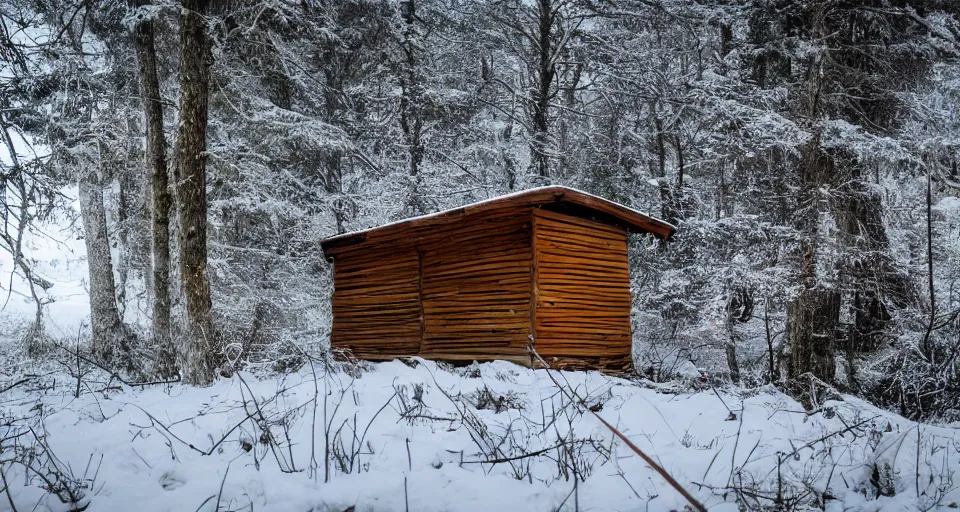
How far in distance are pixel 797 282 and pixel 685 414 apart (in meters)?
5.99

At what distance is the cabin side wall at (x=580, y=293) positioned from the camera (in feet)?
26.3

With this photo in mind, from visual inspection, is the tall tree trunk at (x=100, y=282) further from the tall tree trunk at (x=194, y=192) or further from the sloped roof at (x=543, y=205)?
the tall tree trunk at (x=194, y=192)

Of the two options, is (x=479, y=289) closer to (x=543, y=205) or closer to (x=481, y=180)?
(x=543, y=205)

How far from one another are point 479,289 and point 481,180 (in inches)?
319

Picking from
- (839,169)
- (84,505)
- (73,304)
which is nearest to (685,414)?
(84,505)

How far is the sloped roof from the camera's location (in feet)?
24.0

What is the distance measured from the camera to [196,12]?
715 cm

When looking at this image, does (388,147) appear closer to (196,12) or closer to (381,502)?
(196,12)

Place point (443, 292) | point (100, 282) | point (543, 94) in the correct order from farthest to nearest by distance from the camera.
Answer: point (543, 94) → point (100, 282) → point (443, 292)

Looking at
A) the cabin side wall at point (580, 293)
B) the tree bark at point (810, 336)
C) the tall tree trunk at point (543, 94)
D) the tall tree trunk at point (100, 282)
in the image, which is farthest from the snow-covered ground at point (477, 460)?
the tall tree trunk at point (543, 94)

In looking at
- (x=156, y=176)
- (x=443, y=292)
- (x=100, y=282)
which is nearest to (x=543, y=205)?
(x=443, y=292)

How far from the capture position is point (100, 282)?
11.8 metres

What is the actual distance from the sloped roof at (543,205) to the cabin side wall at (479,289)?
17.6 inches

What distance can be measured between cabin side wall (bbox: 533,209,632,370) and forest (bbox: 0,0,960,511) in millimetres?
1104
